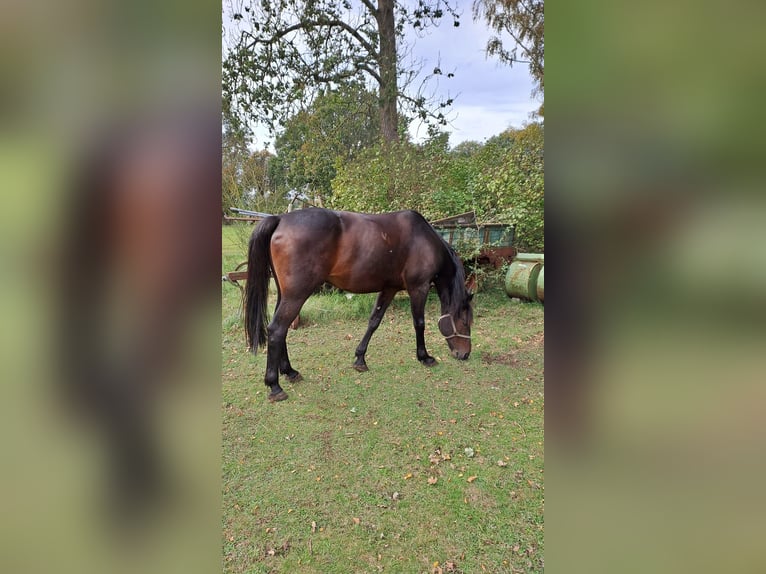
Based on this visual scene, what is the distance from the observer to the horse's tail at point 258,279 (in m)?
3.38

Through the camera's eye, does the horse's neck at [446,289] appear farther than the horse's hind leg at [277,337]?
Yes

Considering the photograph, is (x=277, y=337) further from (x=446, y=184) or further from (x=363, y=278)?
(x=446, y=184)

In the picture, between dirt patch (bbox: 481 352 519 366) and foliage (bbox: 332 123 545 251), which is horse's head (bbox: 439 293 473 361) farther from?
foliage (bbox: 332 123 545 251)

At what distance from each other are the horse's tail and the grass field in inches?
25.0

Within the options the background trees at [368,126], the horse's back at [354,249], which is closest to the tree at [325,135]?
the background trees at [368,126]

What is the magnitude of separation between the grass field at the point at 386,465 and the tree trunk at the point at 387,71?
18.3ft

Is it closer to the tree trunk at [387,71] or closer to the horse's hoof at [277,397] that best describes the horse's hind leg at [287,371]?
the horse's hoof at [277,397]

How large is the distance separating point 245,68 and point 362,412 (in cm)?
640

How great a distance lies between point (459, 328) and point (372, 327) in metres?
1.06

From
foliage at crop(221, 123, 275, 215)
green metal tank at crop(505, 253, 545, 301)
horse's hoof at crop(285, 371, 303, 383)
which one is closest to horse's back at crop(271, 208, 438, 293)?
horse's hoof at crop(285, 371, 303, 383)

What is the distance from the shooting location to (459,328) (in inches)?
166

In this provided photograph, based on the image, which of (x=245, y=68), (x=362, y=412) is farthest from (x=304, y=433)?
(x=245, y=68)

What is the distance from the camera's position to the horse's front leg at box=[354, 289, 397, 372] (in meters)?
4.10
